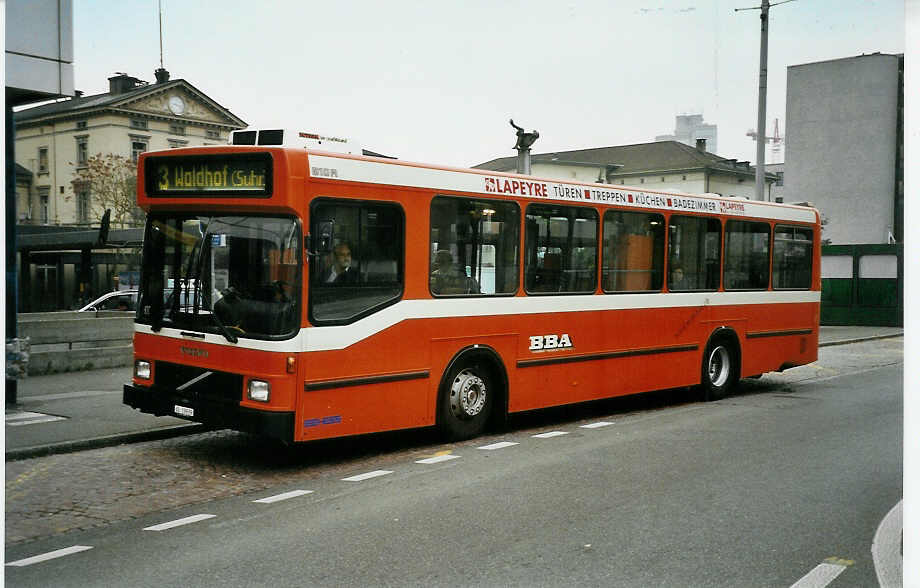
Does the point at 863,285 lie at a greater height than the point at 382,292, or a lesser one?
lesser

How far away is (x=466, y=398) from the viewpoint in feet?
32.9

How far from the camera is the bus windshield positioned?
27.1ft

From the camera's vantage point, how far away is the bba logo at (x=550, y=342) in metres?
10.8

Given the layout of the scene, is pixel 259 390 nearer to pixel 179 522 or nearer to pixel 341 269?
pixel 341 269

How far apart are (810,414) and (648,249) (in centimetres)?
301

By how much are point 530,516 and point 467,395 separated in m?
3.32

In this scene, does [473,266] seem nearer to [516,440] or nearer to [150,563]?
[516,440]

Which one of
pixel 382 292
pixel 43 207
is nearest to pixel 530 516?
pixel 382 292

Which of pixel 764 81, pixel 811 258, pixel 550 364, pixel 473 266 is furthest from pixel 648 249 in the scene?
pixel 764 81

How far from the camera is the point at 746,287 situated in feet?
46.6

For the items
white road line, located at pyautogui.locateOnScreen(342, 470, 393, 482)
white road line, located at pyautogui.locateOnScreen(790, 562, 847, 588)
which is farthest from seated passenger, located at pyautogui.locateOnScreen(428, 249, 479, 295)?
white road line, located at pyautogui.locateOnScreen(790, 562, 847, 588)

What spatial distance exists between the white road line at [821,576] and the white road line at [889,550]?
0.22 m

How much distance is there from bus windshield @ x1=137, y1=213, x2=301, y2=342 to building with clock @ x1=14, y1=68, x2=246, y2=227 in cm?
3165

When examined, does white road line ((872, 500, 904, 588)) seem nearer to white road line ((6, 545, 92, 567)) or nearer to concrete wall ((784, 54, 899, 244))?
white road line ((6, 545, 92, 567))
